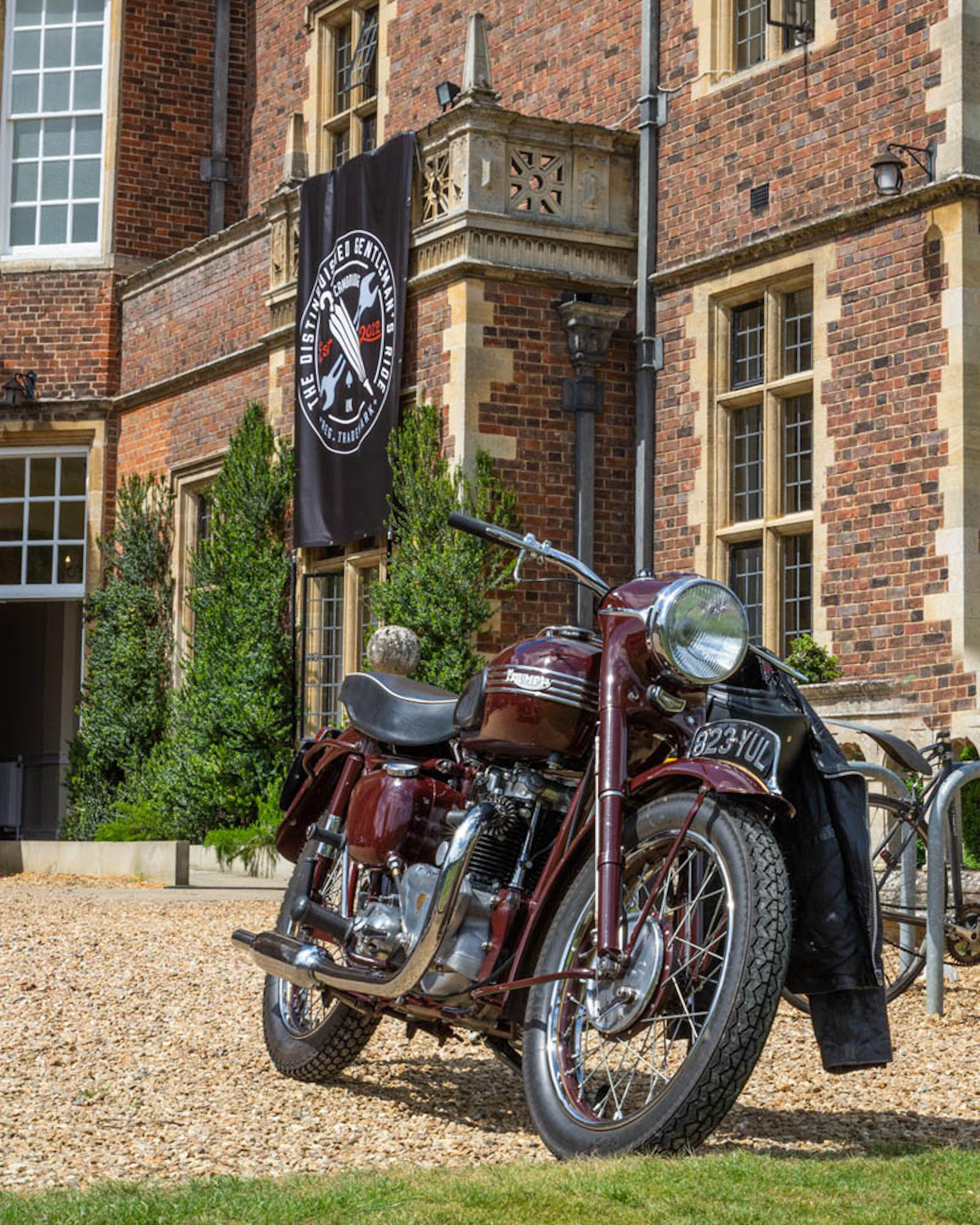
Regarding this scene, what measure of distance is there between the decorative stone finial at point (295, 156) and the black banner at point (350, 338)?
1.79 feet

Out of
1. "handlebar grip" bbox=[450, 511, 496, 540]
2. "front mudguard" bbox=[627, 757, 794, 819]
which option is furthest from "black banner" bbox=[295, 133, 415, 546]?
"front mudguard" bbox=[627, 757, 794, 819]

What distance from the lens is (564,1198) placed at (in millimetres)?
3455

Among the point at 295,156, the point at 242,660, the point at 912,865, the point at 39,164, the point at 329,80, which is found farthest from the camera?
the point at 39,164

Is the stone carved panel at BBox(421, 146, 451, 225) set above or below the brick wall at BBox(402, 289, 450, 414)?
above

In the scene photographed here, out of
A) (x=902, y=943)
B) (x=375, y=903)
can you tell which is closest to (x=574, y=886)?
(x=375, y=903)

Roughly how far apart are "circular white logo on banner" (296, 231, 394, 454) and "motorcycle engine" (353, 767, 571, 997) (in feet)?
30.6

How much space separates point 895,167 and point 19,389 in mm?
10351

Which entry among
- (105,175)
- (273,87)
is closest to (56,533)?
(105,175)

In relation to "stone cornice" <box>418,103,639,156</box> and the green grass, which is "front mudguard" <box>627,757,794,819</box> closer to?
the green grass

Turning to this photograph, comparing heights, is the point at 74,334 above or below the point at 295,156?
below

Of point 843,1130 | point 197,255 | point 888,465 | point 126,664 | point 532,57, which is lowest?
point 843,1130

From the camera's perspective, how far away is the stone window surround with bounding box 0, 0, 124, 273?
61.8ft

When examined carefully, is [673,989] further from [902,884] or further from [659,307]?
[659,307]

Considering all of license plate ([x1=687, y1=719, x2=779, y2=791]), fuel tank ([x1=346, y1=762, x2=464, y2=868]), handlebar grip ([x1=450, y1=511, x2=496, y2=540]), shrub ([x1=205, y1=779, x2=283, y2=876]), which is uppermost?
handlebar grip ([x1=450, y1=511, x2=496, y2=540])
